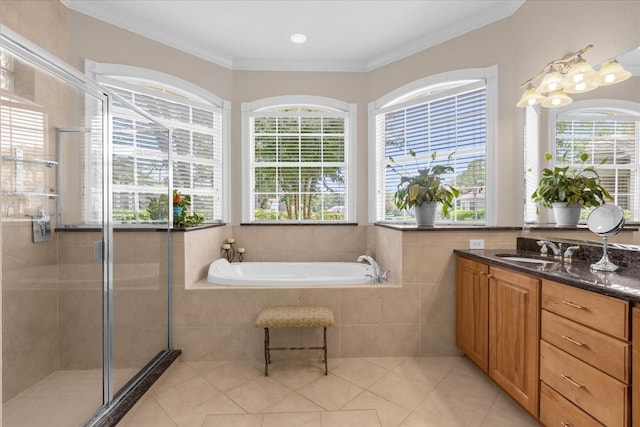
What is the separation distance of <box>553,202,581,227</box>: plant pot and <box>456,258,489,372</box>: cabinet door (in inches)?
25.2

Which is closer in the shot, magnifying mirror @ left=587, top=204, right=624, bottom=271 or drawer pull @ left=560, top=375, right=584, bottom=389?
drawer pull @ left=560, top=375, right=584, bottom=389

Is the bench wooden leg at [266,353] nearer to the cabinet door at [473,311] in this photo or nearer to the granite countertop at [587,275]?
the cabinet door at [473,311]

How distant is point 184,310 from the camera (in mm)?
2422

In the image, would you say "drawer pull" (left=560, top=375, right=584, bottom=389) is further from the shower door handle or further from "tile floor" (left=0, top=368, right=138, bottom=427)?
the shower door handle

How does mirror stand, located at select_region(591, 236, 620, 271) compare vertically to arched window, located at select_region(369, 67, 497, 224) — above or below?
below

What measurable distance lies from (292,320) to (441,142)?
7.26 ft

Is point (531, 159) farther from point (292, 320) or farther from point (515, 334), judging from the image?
point (292, 320)

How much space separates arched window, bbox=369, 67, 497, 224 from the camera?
2.82 meters

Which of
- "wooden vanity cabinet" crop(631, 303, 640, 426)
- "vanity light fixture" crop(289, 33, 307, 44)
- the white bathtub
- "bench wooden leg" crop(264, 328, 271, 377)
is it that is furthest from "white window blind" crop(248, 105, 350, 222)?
"wooden vanity cabinet" crop(631, 303, 640, 426)

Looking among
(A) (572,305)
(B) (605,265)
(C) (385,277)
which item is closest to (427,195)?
(C) (385,277)

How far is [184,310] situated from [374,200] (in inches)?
85.0

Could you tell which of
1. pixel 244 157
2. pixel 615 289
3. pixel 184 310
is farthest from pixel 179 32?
pixel 615 289

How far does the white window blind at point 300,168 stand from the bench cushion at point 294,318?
145 cm

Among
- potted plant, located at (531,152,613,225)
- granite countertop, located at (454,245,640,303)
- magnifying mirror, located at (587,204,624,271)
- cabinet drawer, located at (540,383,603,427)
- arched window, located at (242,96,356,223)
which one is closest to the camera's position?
granite countertop, located at (454,245,640,303)
